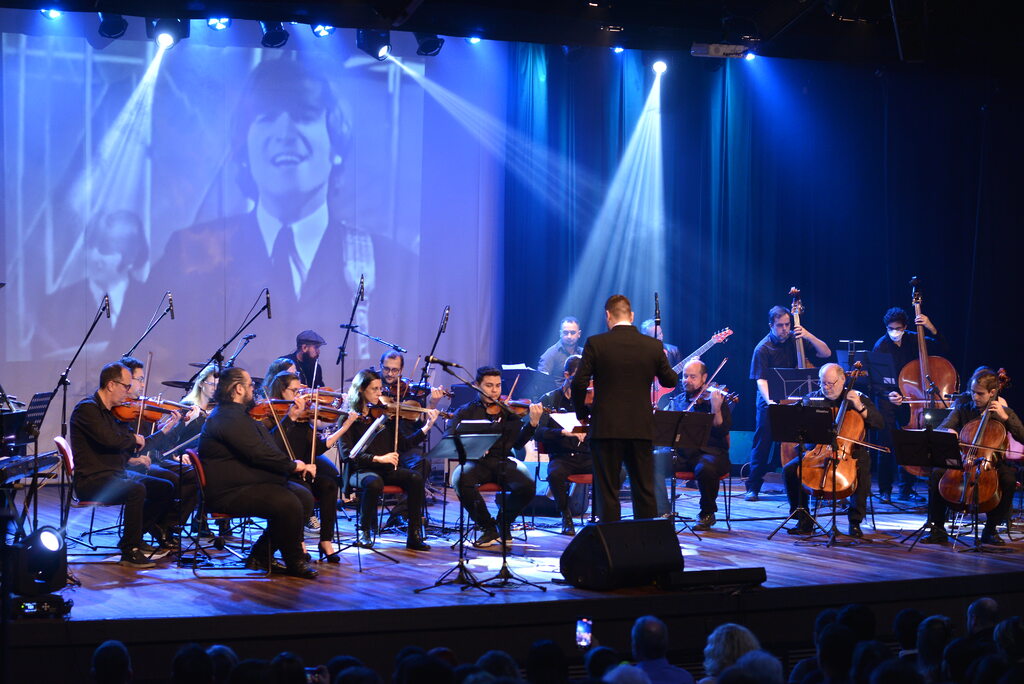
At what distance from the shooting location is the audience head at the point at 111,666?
152 inches

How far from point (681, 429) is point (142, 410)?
369 centimetres

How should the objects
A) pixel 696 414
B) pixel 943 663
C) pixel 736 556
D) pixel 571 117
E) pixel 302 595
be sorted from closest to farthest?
pixel 943 663
pixel 302 595
pixel 736 556
pixel 696 414
pixel 571 117

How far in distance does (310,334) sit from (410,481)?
299 centimetres

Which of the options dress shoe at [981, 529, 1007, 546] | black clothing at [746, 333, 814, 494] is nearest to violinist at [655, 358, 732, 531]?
black clothing at [746, 333, 814, 494]

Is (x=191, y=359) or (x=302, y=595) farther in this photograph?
(x=191, y=359)

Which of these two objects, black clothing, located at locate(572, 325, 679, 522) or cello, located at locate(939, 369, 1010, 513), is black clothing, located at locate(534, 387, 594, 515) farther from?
cello, located at locate(939, 369, 1010, 513)

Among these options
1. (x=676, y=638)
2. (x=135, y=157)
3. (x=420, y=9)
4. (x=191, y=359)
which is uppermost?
(x=420, y=9)

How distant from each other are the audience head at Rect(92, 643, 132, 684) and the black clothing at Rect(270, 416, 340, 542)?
3.36 m

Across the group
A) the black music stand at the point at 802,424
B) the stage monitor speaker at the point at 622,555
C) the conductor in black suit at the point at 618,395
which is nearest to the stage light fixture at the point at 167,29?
the conductor in black suit at the point at 618,395

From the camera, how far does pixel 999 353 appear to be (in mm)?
12797

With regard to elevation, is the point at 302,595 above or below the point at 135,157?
below

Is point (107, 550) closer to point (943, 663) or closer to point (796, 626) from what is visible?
point (796, 626)

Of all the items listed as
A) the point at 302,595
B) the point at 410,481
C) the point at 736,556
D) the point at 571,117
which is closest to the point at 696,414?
the point at 736,556

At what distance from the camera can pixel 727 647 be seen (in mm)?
4277
